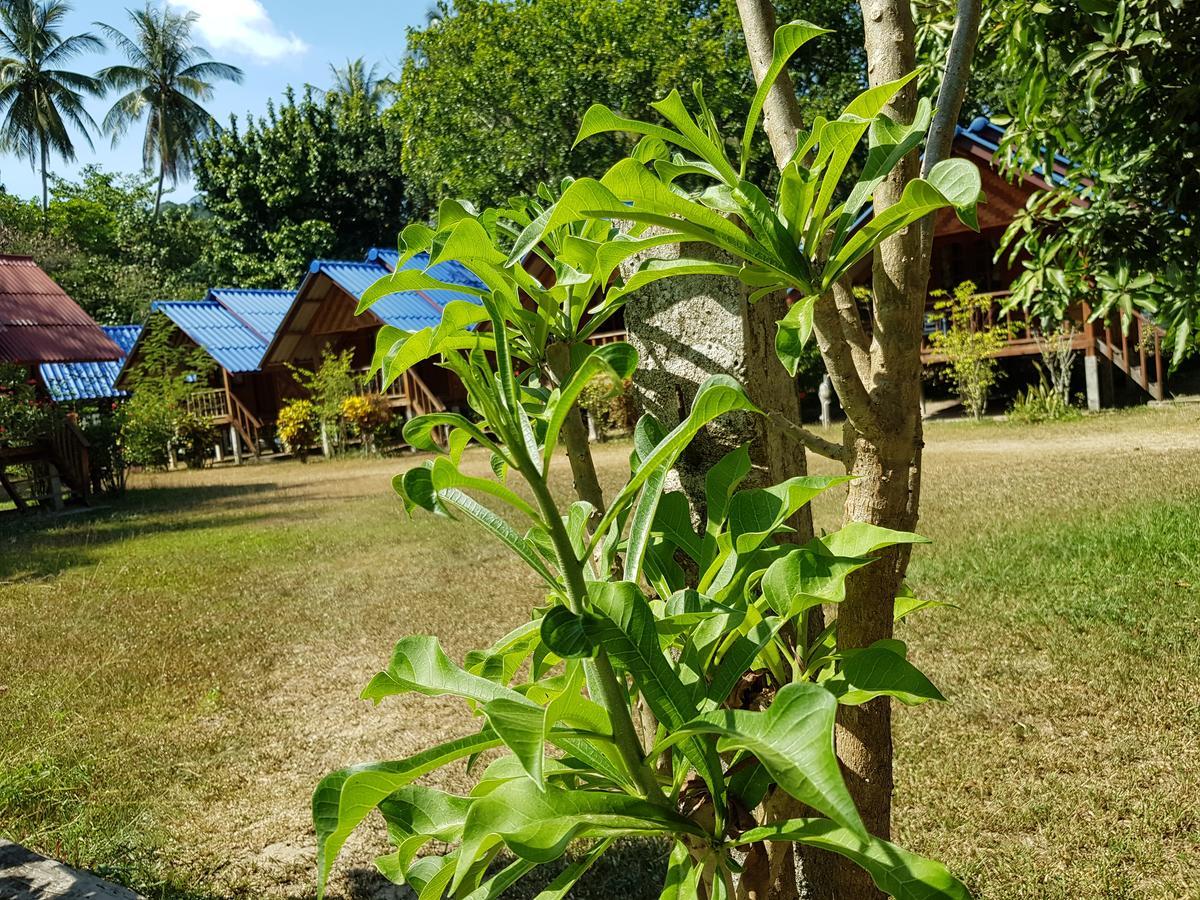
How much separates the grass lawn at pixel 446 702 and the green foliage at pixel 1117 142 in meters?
1.47

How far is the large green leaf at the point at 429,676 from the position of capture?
1034 millimetres

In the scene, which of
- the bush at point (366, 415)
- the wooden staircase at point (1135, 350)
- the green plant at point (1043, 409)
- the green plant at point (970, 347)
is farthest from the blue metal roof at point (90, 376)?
the wooden staircase at point (1135, 350)

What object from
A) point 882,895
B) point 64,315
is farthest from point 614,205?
point 64,315

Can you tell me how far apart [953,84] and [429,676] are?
96 centimetres

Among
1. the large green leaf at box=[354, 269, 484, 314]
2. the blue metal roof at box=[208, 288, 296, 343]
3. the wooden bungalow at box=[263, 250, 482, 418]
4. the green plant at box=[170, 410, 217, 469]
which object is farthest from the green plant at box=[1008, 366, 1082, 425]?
the blue metal roof at box=[208, 288, 296, 343]

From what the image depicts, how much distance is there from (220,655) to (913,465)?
17.9 feet

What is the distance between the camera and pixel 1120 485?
8.27 metres

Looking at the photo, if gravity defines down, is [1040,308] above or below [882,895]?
above

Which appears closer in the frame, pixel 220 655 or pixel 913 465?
pixel 913 465

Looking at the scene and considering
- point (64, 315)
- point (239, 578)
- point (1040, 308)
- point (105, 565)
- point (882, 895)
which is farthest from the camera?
point (64, 315)

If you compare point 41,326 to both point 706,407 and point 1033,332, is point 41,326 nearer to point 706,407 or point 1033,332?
point 1033,332

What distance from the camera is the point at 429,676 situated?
1.07 m

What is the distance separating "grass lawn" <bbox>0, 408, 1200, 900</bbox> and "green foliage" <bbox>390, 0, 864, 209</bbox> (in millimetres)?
14310

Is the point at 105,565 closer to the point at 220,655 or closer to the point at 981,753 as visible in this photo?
the point at 220,655
